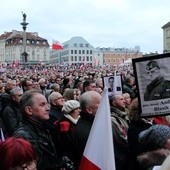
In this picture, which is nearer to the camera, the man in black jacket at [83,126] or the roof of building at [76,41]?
the man in black jacket at [83,126]

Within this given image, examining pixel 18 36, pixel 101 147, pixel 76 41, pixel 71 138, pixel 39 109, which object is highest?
pixel 18 36

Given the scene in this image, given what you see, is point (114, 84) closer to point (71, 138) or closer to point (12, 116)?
point (12, 116)

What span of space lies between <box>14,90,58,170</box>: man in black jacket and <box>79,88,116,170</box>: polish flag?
21.5 inches

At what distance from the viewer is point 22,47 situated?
413 feet

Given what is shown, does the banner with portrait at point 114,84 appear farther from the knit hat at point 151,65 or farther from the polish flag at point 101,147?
the polish flag at point 101,147

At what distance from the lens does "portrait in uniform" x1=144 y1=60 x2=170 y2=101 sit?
3.68 meters

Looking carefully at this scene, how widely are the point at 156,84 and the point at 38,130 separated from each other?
3.91 ft

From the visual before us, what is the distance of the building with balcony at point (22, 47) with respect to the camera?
402 ft

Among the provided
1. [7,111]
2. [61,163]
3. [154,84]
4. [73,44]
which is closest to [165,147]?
[154,84]

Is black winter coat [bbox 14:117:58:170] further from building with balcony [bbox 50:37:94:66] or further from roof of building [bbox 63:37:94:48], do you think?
roof of building [bbox 63:37:94:48]

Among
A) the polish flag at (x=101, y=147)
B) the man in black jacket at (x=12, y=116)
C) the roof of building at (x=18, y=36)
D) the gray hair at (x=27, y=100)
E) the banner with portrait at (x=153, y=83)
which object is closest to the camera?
the polish flag at (x=101, y=147)

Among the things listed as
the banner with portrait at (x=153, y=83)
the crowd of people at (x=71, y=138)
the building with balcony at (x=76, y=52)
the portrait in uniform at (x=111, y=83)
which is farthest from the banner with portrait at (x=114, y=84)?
the building with balcony at (x=76, y=52)

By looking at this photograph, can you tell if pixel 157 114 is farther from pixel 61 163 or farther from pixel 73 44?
pixel 73 44

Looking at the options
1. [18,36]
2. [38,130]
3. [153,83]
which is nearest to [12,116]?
[38,130]
